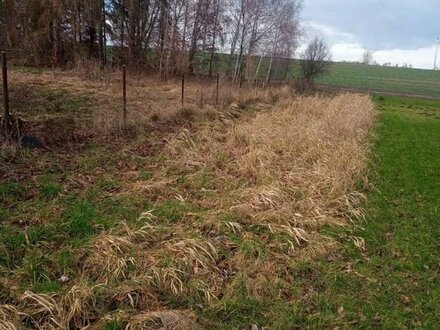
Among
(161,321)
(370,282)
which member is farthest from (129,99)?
(161,321)

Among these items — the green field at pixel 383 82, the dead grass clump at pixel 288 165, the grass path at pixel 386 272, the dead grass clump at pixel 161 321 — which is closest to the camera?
the dead grass clump at pixel 161 321

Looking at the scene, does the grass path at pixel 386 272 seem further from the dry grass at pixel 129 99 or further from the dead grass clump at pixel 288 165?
the dry grass at pixel 129 99

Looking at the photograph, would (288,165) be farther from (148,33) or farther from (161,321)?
(148,33)

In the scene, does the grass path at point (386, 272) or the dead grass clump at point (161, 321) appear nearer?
the dead grass clump at point (161, 321)

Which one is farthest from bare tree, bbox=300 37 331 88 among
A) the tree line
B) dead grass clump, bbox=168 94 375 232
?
dead grass clump, bbox=168 94 375 232

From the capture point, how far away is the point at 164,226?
4.50 m

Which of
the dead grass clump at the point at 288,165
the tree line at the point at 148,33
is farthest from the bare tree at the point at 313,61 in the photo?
the dead grass clump at the point at 288,165

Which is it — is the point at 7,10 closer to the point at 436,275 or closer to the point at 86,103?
the point at 86,103

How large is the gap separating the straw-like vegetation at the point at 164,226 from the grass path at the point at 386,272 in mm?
230

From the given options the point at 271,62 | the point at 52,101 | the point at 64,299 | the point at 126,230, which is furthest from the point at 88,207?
the point at 271,62

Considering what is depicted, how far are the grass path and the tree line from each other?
61.5ft

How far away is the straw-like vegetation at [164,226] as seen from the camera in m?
3.14

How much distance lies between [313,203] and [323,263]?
5.07ft

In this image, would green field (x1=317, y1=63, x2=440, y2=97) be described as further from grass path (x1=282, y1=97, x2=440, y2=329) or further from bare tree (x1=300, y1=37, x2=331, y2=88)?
grass path (x1=282, y1=97, x2=440, y2=329)
